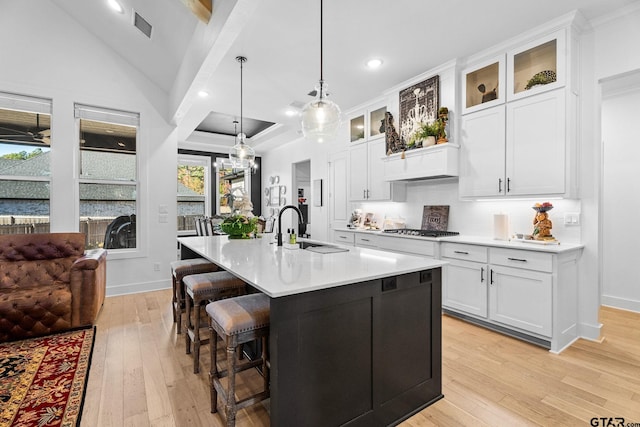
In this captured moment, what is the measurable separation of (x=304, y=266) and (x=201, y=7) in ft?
7.55

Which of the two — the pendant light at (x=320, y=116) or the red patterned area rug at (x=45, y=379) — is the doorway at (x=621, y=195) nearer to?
the pendant light at (x=320, y=116)

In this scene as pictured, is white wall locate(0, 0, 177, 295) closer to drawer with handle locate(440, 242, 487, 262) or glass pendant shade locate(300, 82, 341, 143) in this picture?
glass pendant shade locate(300, 82, 341, 143)

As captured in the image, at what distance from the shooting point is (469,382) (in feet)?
7.11

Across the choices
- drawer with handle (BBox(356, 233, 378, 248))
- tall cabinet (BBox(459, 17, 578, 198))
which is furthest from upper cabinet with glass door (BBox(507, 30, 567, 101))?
drawer with handle (BBox(356, 233, 378, 248))

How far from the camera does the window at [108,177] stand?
442 centimetres

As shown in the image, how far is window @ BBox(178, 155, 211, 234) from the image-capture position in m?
7.74

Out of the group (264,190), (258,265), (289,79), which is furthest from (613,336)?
(264,190)

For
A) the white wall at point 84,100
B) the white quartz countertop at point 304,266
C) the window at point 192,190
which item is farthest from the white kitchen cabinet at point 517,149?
the window at point 192,190

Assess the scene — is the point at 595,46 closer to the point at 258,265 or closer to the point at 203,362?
the point at 258,265

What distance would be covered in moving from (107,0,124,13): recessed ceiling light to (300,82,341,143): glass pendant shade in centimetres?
267

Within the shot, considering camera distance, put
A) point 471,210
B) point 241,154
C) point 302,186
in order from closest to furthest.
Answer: point 471,210 < point 241,154 < point 302,186

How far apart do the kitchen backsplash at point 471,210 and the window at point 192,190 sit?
4806 mm

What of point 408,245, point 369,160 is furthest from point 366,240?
point 369,160

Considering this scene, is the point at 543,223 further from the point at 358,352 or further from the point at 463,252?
the point at 358,352
